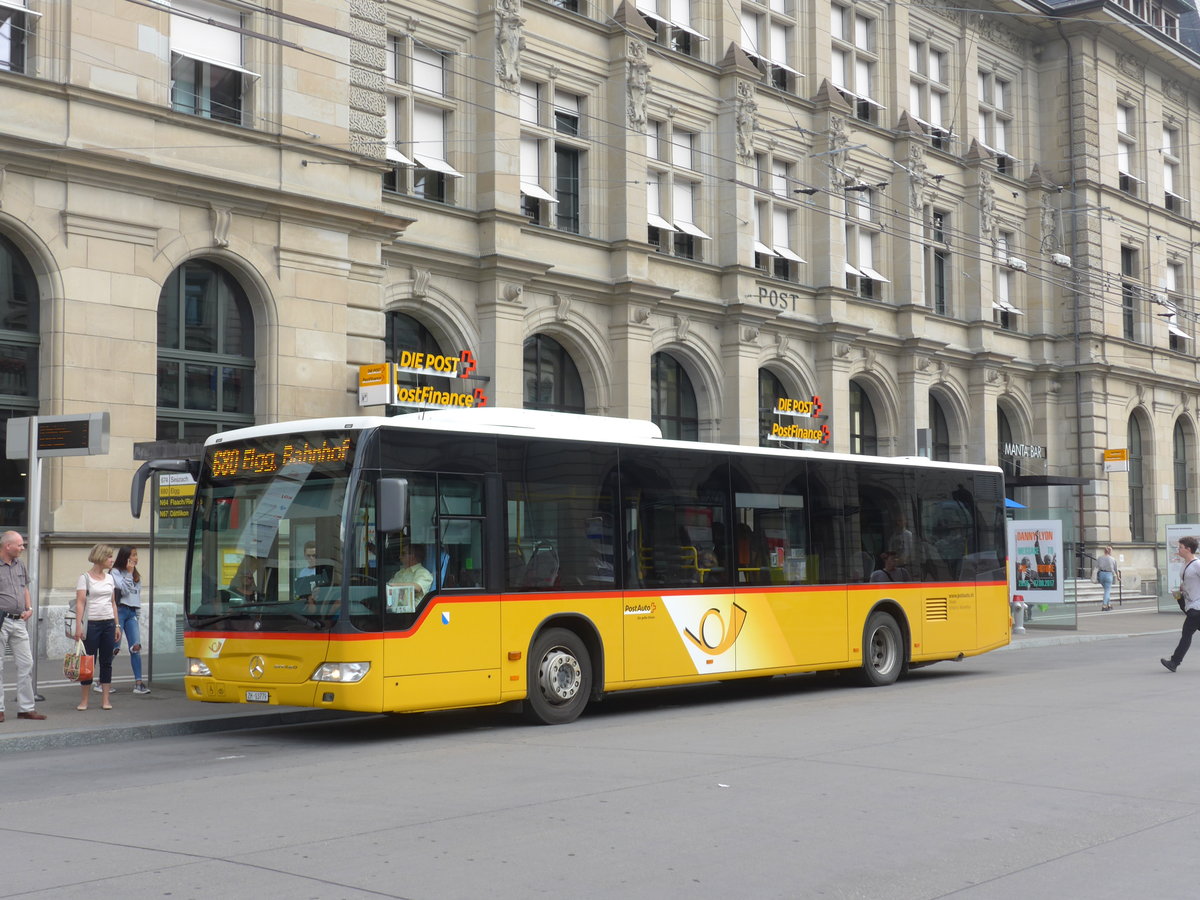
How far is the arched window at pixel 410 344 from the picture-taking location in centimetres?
2561

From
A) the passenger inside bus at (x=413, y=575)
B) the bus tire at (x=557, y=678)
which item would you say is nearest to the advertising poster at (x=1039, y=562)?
the bus tire at (x=557, y=678)

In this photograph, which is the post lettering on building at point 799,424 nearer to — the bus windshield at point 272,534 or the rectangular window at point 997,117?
the rectangular window at point 997,117

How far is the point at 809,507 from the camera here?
55.5 feet

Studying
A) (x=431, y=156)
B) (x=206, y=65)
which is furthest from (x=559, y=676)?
(x=431, y=156)

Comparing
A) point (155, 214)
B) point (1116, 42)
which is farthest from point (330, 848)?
point (1116, 42)

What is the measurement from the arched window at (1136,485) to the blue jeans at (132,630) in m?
38.5

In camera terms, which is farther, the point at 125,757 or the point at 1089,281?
the point at 1089,281

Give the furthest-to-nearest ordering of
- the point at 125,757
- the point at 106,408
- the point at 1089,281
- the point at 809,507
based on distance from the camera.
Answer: the point at 1089,281 → the point at 106,408 → the point at 809,507 → the point at 125,757

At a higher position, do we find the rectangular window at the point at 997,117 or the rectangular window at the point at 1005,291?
the rectangular window at the point at 997,117

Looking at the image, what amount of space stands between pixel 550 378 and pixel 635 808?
→ 68.2ft

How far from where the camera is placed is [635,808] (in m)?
8.61

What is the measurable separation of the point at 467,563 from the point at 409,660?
1.13 meters

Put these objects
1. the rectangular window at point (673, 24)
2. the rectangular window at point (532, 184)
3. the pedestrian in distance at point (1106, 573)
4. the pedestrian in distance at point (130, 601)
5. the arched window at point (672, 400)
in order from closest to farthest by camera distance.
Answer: the pedestrian in distance at point (130, 601), the rectangular window at point (532, 184), the rectangular window at point (673, 24), the arched window at point (672, 400), the pedestrian in distance at point (1106, 573)

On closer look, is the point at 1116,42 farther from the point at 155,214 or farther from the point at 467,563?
the point at 467,563
